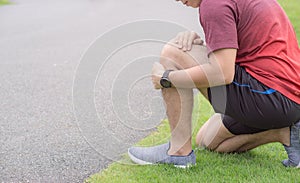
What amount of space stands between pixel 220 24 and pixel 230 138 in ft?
2.97

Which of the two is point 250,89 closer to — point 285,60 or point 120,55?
point 285,60

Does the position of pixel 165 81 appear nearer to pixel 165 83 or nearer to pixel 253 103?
pixel 165 83

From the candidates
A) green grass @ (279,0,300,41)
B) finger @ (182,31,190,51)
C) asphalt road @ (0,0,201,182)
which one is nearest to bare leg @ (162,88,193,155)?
finger @ (182,31,190,51)

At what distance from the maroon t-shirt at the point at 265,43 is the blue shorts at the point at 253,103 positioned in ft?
0.12

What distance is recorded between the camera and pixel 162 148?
3.19 metres

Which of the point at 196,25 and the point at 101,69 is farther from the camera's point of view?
the point at 196,25

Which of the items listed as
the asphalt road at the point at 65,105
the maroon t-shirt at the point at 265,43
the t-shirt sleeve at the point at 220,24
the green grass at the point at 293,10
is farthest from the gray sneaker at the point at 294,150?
the green grass at the point at 293,10

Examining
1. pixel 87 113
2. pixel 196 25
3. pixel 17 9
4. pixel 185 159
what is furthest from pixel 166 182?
pixel 17 9

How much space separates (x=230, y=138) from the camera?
327 centimetres

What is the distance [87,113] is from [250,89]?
190 centimetres

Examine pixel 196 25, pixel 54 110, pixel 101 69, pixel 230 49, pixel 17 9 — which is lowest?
pixel 17 9

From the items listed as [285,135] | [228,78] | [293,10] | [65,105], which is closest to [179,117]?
[228,78]

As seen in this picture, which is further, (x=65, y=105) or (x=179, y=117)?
(x=65, y=105)

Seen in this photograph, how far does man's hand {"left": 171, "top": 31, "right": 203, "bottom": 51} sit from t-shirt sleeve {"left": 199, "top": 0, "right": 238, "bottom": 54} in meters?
0.26
